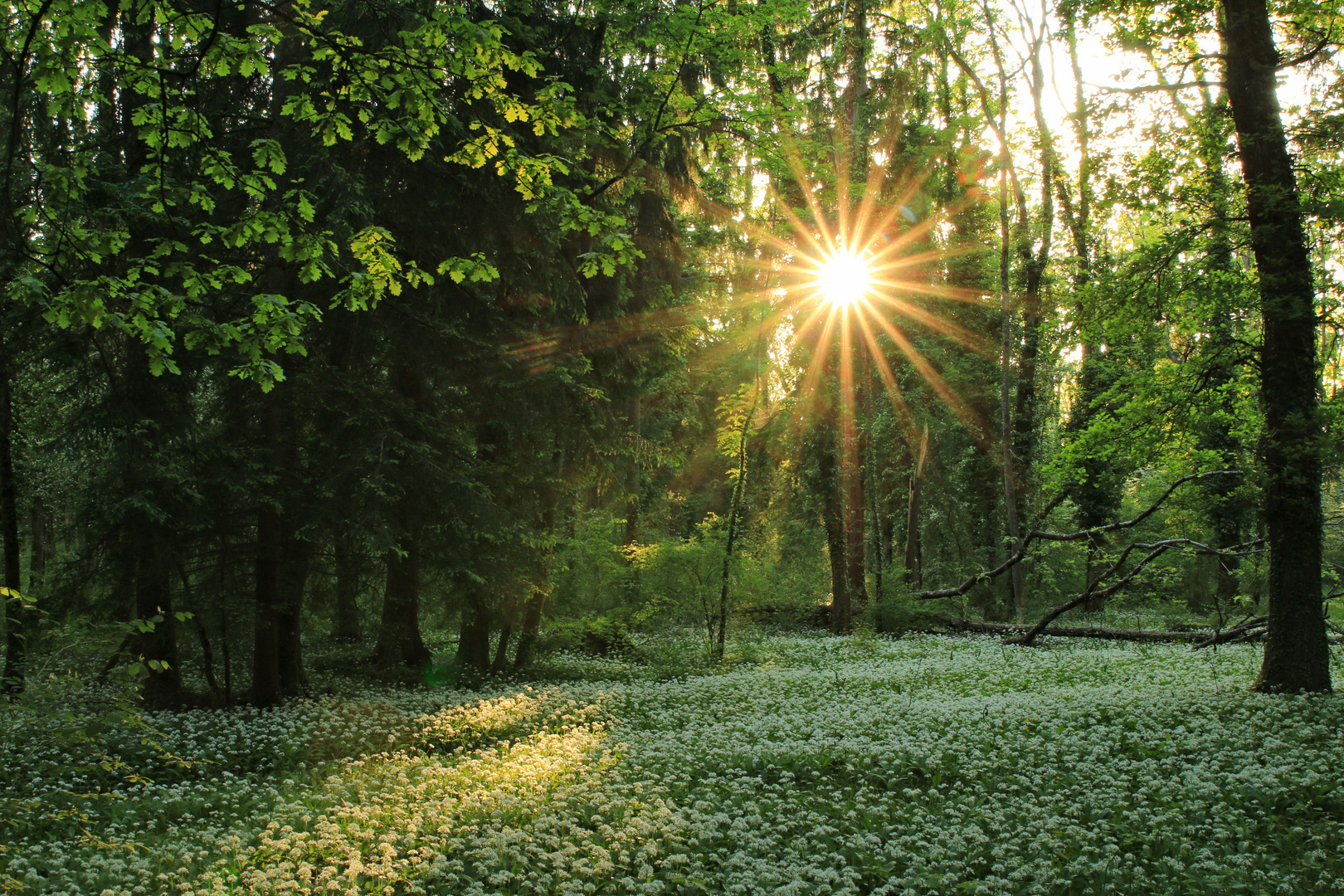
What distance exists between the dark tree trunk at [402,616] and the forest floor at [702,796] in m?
2.36

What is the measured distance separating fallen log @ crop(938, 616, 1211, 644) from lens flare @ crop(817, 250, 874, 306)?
9892mm

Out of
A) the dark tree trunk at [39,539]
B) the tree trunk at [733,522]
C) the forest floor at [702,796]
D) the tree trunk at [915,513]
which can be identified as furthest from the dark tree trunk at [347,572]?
the dark tree trunk at [39,539]

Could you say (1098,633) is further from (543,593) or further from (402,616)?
(402,616)

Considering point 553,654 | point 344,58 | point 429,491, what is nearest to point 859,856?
point 344,58

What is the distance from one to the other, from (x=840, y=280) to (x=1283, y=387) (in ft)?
45.5

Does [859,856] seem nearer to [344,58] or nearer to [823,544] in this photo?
[344,58]

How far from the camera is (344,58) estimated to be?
4797 millimetres

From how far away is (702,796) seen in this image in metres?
7.03

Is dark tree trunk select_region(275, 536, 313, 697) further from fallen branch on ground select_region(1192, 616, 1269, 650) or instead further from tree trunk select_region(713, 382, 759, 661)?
fallen branch on ground select_region(1192, 616, 1269, 650)

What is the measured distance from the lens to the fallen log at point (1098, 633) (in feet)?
56.1

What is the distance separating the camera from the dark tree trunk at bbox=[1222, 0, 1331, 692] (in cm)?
905

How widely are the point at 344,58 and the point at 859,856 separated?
21.3 ft

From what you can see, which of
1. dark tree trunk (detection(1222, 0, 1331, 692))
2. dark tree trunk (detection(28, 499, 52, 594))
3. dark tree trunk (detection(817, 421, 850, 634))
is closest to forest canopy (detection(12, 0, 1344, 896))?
dark tree trunk (detection(1222, 0, 1331, 692))

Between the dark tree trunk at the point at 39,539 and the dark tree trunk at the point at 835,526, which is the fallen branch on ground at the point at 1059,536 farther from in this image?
the dark tree trunk at the point at 39,539
